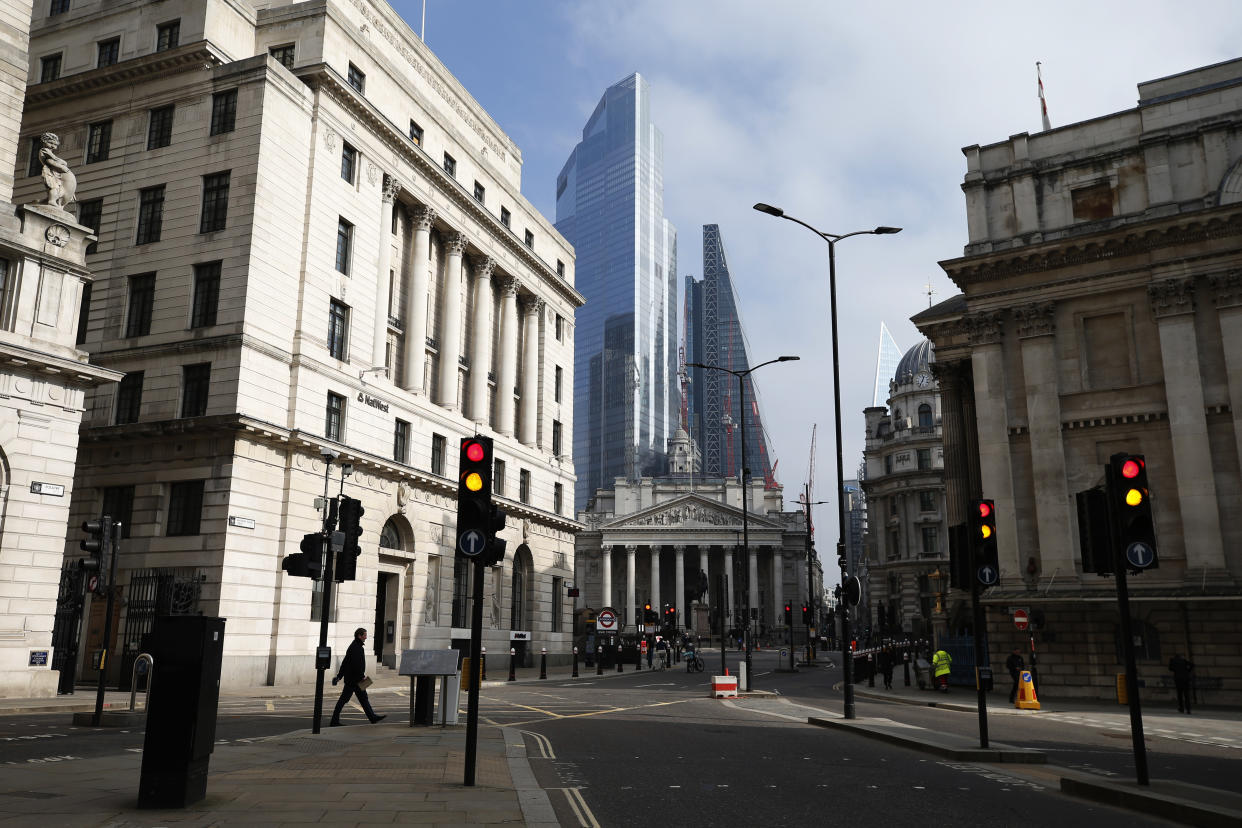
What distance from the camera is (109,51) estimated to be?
128ft

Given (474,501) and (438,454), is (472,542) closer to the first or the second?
(474,501)

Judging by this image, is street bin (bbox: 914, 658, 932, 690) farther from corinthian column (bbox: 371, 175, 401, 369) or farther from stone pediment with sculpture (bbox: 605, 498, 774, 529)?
stone pediment with sculpture (bbox: 605, 498, 774, 529)

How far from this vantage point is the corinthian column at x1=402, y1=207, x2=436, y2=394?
43562 millimetres

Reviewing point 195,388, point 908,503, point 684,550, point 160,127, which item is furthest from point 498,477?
point 684,550

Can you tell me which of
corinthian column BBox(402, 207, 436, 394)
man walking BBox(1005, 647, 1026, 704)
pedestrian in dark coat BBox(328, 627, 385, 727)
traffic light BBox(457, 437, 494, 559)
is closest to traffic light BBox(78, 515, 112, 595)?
pedestrian in dark coat BBox(328, 627, 385, 727)

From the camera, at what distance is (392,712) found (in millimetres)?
21578

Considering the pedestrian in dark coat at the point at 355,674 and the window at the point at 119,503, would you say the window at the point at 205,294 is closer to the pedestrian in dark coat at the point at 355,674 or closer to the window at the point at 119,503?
the window at the point at 119,503

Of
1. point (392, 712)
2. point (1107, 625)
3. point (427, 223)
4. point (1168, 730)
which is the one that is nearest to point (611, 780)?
point (392, 712)

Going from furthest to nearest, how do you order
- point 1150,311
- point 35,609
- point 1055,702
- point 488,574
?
point 488,574 < point 1150,311 < point 1055,702 < point 35,609

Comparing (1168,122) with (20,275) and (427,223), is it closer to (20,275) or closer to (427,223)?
(427,223)

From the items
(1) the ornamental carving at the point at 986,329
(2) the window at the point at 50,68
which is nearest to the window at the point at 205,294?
(2) the window at the point at 50,68

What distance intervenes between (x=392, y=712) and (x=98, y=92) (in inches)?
1204

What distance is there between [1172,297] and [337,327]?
3170 centimetres

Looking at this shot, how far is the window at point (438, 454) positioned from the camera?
45.3 meters
